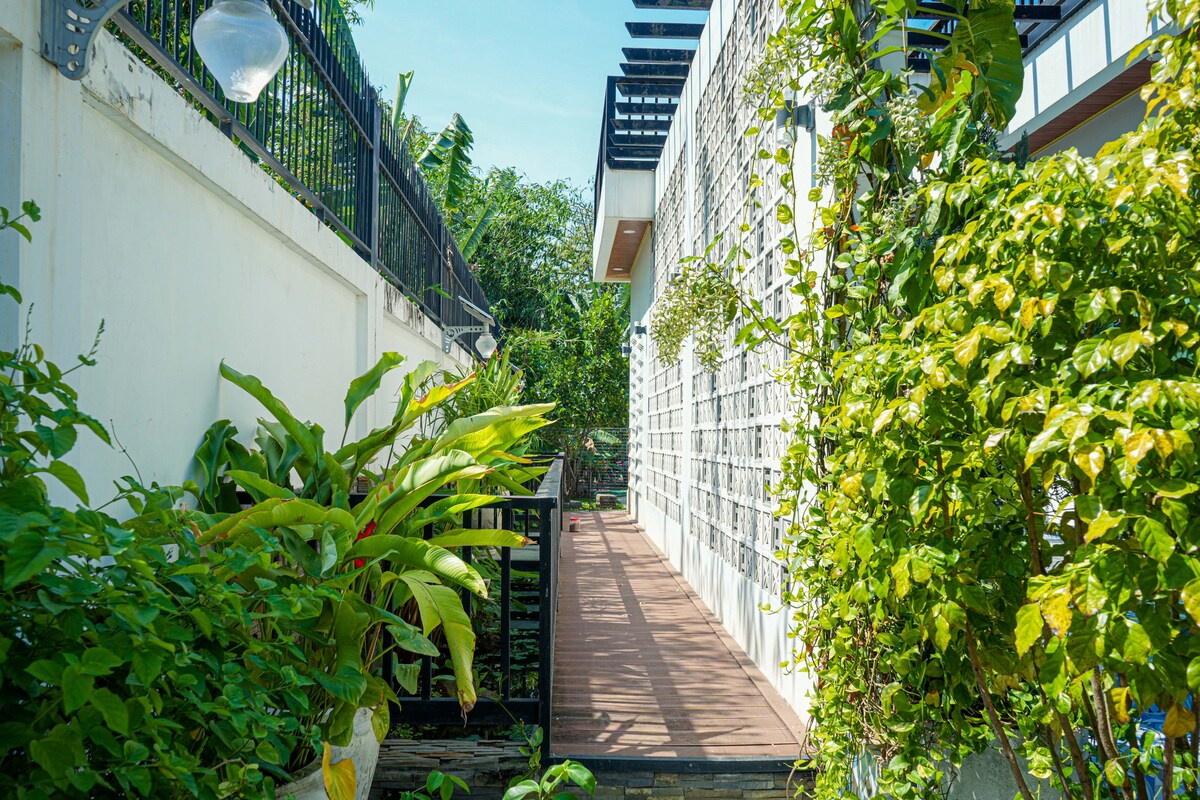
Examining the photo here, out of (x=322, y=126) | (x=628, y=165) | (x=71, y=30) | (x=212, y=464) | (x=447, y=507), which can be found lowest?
(x=447, y=507)

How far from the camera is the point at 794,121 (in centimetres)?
343

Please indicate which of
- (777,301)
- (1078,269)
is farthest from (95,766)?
(777,301)

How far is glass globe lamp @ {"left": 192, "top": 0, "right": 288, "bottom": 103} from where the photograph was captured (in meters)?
2.17

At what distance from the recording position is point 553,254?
74.2 ft

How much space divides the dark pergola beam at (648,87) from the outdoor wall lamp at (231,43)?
6.45m

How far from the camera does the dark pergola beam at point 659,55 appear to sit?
25.6 ft

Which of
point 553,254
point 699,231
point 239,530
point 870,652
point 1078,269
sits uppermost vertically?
point 553,254

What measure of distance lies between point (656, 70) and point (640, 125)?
4.04 feet

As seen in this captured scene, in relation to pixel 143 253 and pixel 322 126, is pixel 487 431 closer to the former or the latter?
pixel 143 253

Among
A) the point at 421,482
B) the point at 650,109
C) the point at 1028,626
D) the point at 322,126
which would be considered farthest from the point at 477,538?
the point at 650,109

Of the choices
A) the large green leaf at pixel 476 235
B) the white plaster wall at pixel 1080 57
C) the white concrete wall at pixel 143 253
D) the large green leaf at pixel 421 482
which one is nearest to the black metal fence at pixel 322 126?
the white concrete wall at pixel 143 253

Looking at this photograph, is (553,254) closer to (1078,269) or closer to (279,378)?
(279,378)

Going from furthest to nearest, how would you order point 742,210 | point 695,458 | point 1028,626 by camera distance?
1. point 695,458
2. point 742,210
3. point 1028,626

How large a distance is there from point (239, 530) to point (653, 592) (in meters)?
4.95
